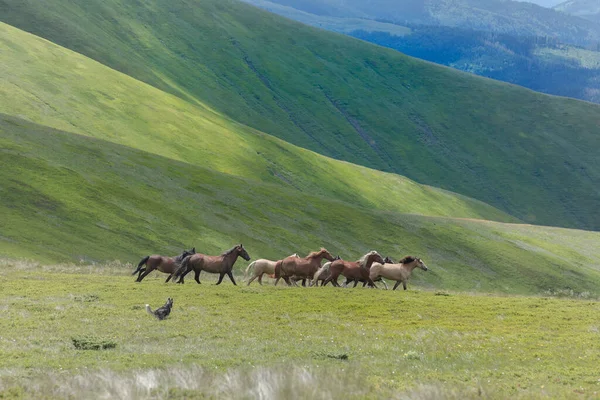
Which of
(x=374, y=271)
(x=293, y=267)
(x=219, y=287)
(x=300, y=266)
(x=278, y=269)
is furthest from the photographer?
(x=374, y=271)

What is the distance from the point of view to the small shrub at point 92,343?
2216cm

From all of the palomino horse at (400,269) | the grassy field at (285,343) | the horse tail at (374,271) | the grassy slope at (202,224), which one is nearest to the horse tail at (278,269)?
the grassy field at (285,343)

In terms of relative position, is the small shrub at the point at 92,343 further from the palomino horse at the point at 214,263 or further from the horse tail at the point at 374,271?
the horse tail at the point at 374,271

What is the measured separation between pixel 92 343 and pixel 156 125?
134687mm

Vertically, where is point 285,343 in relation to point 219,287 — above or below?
above

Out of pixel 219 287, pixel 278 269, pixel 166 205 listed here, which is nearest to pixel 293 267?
pixel 278 269

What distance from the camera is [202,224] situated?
81250 millimetres

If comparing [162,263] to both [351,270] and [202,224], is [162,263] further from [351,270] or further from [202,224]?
[202,224]

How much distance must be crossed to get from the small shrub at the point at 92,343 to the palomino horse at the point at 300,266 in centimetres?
2220

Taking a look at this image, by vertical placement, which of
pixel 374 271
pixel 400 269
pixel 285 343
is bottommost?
pixel 285 343

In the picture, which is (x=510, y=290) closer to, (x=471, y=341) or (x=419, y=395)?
(x=471, y=341)

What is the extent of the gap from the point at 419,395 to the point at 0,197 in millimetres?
59150

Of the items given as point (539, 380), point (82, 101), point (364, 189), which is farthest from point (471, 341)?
point (364, 189)

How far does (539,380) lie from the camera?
19031 mm
